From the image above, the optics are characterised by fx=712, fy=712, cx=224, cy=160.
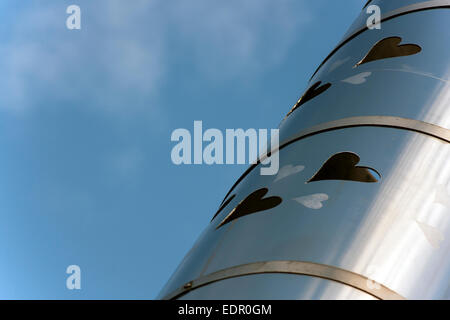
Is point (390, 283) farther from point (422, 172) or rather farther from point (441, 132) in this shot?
point (441, 132)

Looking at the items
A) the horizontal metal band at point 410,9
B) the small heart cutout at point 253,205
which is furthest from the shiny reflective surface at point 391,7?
the small heart cutout at point 253,205

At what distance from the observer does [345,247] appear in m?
5.84

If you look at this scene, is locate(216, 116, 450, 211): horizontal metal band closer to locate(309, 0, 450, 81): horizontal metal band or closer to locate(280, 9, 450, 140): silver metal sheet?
locate(280, 9, 450, 140): silver metal sheet

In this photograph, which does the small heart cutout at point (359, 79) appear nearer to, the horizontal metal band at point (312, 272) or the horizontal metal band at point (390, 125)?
the horizontal metal band at point (390, 125)

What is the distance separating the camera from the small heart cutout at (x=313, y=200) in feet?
20.9

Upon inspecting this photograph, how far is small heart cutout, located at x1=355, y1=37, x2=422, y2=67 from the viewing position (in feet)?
31.3

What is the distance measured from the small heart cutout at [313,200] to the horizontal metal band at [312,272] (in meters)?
0.84

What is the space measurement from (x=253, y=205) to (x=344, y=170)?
3.18 feet

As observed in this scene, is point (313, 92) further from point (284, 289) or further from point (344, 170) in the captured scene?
point (284, 289)

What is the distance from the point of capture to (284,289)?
541cm

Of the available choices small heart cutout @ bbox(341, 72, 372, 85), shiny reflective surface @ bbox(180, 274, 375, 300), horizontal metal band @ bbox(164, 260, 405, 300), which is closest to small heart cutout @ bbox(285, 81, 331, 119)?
small heart cutout @ bbox(341, 72, 372, 85)

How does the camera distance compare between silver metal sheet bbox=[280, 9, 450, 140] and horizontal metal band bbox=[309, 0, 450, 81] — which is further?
horizontal metal band bbox=[309, 0, 450, 81]

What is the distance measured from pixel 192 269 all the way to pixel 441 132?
3.04 m
